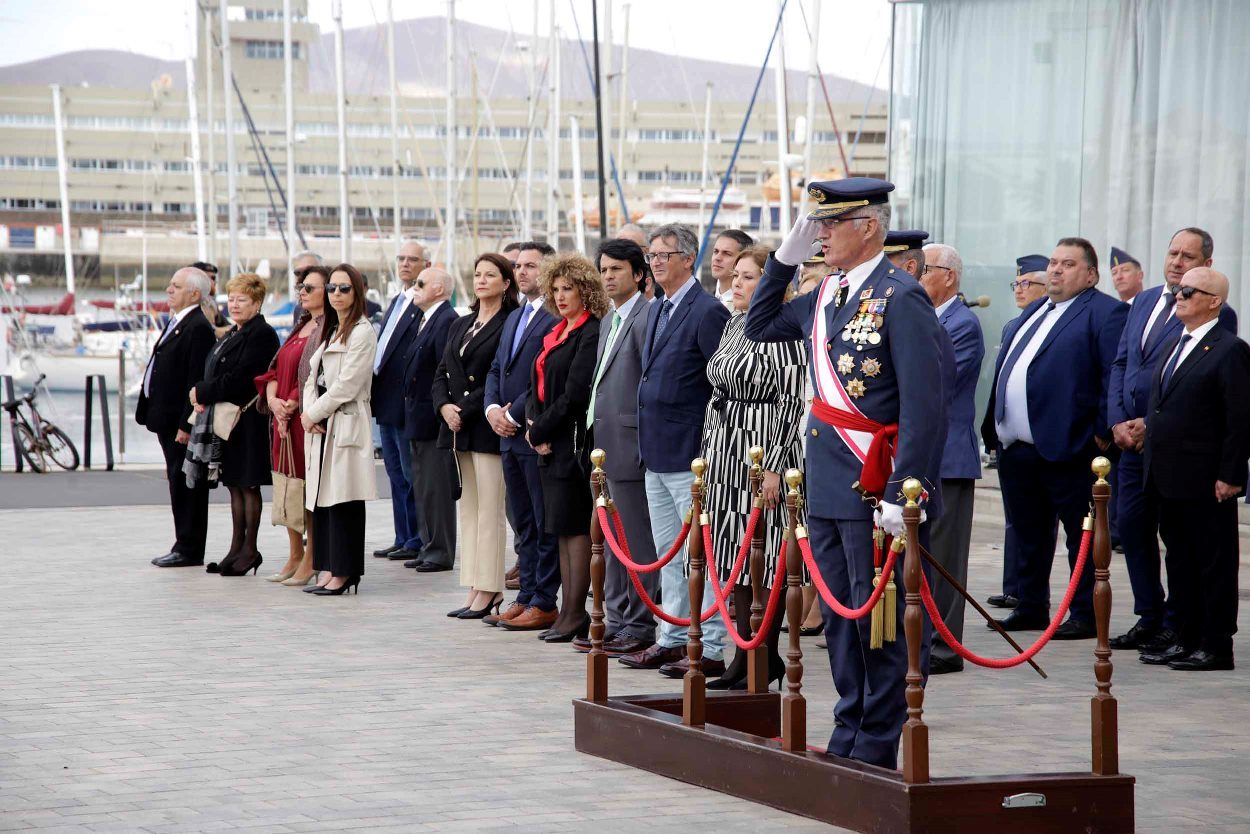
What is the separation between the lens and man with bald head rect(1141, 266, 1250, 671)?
7.72 metres

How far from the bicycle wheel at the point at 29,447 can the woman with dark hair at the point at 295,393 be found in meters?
8.29

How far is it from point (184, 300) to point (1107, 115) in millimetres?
7214

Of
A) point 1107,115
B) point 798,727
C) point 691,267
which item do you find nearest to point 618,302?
point 691,267

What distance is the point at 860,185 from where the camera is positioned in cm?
549

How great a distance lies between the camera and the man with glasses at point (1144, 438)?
27.4 ft

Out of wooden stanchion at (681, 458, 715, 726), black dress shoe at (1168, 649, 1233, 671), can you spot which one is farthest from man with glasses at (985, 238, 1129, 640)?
wooden stanchion at (681, 458, 715, 726)

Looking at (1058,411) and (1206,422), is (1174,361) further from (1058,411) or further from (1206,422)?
(1058,411)

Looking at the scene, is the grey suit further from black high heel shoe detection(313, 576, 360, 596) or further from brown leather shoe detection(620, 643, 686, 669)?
black high heel shoe detection(313, 576, 360, 596)

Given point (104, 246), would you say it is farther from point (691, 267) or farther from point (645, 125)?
point (691, 267)

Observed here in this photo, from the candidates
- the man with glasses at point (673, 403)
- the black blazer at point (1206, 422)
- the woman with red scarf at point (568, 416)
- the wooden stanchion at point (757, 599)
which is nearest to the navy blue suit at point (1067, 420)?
the black blazer at point (1206, 422)

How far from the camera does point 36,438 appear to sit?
18094 mm

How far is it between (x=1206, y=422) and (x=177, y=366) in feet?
21.1

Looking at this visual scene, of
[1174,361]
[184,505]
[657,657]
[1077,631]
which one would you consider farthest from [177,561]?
[1174,361]

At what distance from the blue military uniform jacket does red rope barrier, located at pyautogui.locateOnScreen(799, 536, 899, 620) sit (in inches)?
7.8
